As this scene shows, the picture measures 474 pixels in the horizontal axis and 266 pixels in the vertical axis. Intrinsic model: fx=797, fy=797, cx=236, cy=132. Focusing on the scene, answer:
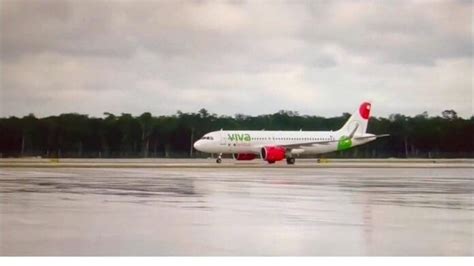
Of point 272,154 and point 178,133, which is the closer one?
point 272,154

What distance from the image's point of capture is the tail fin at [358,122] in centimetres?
4603

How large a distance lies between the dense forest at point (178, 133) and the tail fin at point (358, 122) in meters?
1.75

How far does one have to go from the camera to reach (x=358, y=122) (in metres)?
46.8

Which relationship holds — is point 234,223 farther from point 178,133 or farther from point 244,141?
point 178,133

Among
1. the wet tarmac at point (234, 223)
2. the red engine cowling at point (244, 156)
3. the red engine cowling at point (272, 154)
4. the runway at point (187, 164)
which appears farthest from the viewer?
the red engine cowling at point (244, 156)

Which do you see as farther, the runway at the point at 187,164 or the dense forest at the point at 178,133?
the dense forest at the point at 178,133

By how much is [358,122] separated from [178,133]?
12878 mm

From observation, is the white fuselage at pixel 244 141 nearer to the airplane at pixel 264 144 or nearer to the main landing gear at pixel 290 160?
the airplane at pixel 264 144

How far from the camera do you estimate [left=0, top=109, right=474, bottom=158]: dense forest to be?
36500 mm

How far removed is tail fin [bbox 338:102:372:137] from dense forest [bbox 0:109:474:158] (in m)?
1.75

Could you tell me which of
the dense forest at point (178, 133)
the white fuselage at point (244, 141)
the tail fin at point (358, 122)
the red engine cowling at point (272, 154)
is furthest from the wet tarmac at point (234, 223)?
the tail fin at point (358, 122)

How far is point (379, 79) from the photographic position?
2930cm

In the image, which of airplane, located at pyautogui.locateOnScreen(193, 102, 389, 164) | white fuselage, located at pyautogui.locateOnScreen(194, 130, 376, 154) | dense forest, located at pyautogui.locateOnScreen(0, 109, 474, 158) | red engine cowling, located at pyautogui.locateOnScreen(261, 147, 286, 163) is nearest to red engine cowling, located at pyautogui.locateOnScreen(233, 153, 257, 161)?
airplane, located at pyautogui.locateOnScreen(193, 102, 389, 164)

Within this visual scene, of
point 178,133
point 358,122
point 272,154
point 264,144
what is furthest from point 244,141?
point 178,133
